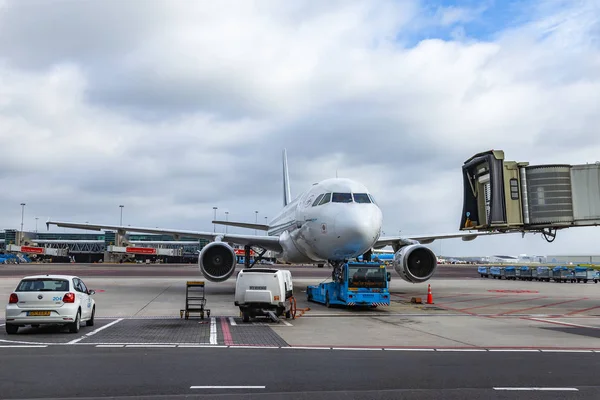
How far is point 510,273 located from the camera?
51.2 m

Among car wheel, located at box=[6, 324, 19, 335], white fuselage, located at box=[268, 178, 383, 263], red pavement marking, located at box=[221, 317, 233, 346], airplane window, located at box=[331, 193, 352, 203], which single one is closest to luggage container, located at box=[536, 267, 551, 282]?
white fuselage, located at box=[268, 178, 383, 263]

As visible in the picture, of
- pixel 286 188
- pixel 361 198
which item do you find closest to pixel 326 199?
pixel 361 198

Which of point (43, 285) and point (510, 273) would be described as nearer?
point (43, 285)

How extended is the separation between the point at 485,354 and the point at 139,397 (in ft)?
22.8

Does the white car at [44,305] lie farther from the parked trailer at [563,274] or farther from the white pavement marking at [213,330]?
the parked trailer at [563,274]

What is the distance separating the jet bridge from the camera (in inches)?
832

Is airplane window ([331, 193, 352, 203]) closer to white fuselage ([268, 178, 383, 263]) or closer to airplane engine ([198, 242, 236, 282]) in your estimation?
white fuselage ([268, 178, 383, 263])

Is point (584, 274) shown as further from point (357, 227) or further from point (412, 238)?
point (357, 227)

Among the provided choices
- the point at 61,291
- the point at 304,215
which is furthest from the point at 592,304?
the point at 61,291

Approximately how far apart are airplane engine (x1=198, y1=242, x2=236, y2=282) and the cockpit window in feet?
22.9

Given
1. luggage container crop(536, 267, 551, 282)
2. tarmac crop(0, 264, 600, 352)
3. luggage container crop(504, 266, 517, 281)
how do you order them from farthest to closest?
luggage container crop(504, 266, 517, 281), luggage container crop(536, 267, 551, 282), tarmac crop(0, 264, 600, 352)

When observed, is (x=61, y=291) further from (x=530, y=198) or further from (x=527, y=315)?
(x=530, y=198)

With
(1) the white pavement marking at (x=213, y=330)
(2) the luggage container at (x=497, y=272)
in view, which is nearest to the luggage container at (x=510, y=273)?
(2) the luggage container at (x=497, y=272)

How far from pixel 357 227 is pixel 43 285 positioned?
10.5 meters
